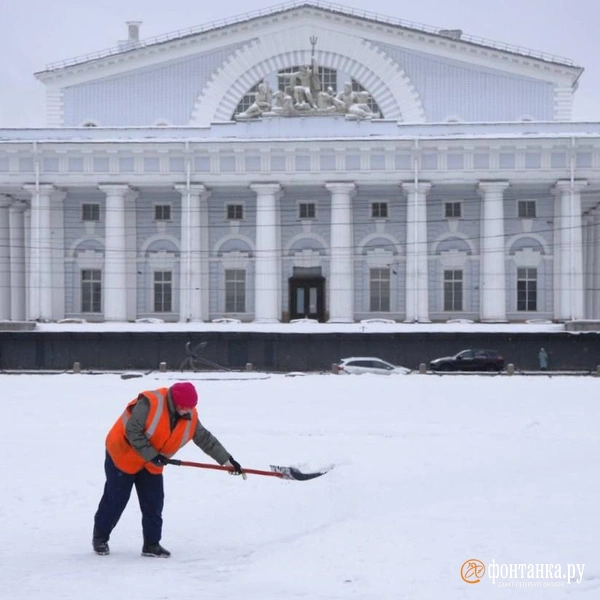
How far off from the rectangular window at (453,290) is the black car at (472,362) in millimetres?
11035

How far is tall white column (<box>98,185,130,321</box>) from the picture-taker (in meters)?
50.5

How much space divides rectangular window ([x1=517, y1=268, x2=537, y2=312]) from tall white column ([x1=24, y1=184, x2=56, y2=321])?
77.0 ft

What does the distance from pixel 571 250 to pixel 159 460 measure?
42.1m

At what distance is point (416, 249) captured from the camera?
49750 millimetres

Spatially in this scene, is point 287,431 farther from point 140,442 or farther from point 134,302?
point 134,302

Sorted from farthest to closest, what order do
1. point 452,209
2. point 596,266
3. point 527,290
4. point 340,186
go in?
point 596,266 → point 452,209 → point 527,290 → point 340,186

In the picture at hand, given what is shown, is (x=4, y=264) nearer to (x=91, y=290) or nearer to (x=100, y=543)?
(x=91, y=290)

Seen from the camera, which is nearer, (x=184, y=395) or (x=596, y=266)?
(x=184, y=395)

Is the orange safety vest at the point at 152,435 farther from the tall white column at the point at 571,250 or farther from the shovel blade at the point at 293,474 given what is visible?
the tall white column at the point at 571,250

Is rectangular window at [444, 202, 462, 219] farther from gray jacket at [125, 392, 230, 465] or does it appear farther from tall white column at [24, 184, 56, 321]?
gray jacket at [125, 392, 230, 465]

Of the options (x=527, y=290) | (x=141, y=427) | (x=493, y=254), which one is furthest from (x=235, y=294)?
(x=141, y=427)

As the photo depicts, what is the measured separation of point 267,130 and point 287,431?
32395 mm

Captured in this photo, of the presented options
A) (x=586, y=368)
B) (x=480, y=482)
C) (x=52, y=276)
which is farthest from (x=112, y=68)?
(x=480, y=482)

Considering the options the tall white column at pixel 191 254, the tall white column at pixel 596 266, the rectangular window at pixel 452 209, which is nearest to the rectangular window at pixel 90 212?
the tall white column at pixel 191 254
